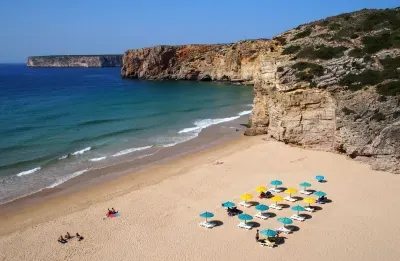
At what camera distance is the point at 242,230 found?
17.0 metres

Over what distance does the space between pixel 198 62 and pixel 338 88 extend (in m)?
72.3

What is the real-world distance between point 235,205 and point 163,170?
8.57 metres

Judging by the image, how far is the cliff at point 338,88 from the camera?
77.9ft

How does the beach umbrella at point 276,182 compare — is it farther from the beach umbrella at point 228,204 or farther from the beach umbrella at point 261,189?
the beach umbrella at point 228,204

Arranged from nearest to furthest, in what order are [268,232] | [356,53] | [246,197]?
[268,232] < [246,197] < [356,53]

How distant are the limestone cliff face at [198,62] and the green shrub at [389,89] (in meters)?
54.2

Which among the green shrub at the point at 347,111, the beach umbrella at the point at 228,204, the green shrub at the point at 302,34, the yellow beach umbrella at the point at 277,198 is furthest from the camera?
the green shrub at the point at 302,34

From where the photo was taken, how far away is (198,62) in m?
96.4

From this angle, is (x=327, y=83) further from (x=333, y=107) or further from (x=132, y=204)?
(x=132, y=204)

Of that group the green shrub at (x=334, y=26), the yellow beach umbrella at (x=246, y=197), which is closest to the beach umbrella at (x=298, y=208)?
the yellow beach umbrella at (x=246, y=197)

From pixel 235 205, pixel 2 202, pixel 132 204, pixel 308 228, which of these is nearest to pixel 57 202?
pixel 2 202

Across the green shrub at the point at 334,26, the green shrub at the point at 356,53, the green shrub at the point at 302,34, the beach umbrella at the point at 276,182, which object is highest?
the green shrub at the point at 334,26

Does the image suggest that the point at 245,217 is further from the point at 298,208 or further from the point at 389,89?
the point at 389,89

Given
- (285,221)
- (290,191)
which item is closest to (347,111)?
(290,191)
